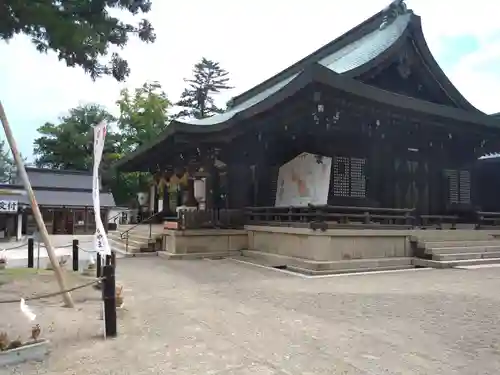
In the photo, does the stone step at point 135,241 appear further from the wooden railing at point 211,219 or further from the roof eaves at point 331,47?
the roof eaves at point 331,47

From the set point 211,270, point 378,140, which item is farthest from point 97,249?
point 378,140

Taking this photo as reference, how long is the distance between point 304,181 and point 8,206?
2273 cm

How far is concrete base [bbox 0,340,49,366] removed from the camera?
3873mm

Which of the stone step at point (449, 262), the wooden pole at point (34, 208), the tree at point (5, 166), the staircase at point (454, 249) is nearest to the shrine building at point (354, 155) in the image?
the staircase at point (454, 249)

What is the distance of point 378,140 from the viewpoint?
1316 centimetres

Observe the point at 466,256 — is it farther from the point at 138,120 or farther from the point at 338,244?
the point at 138,120

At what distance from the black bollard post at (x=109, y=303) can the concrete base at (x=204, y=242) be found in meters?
8.09

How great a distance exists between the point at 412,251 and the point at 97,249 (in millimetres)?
8973

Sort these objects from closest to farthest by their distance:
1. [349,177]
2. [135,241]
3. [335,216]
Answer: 1. [335,216]
2. [349,177]
3. [135,241]

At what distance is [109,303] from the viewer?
188 inches

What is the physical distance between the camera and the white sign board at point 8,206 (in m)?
27.3

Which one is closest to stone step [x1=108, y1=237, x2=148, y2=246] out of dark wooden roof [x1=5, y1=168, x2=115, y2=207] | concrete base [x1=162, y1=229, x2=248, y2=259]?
concrete base [x1=162, y1=229, x2=248, y2=259]

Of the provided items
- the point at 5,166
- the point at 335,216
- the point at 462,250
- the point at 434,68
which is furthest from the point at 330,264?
the point at 5,166

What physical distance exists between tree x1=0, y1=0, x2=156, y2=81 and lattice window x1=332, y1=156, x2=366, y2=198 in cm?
781
